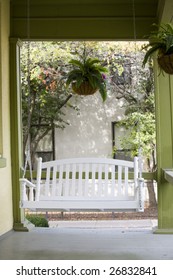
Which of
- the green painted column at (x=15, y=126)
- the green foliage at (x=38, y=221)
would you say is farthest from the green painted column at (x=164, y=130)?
the green painted column at (x=15, y=126)

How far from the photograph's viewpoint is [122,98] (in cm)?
468

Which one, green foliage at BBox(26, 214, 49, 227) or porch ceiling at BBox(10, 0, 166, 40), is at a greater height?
porch ceiling at BBox(10, 0, 166, 40)

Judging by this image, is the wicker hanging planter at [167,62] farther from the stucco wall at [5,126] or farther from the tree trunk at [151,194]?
the stucco wall at [5,126]

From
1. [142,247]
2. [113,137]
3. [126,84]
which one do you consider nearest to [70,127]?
[113,137]

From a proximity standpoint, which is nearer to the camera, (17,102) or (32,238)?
(32,238)

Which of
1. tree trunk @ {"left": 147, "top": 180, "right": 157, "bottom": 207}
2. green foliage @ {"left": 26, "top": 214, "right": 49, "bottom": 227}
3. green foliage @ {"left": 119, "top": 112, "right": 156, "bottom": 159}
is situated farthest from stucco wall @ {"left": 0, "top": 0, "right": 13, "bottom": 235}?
tree trunk @ {"left": 147, "top": 180, "right": 157, "bottom": 207}

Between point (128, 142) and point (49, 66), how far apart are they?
124 cm

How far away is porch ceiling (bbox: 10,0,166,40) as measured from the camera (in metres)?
4.62

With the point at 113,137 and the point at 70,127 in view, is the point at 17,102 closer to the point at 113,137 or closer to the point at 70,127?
the point at 70,127

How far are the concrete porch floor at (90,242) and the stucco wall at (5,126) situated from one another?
0.22m

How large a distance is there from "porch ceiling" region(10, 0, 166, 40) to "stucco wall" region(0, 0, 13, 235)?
21 centimetres

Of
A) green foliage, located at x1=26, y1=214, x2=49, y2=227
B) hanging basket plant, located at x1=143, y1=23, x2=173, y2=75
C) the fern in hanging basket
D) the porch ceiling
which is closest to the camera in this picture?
hanging basket plant, located at x1=143, y1=23, x2=173, y2=75

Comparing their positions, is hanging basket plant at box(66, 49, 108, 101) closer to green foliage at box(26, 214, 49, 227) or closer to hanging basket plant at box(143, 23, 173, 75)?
hanging basket plant at box(143, 23, 173, 75)

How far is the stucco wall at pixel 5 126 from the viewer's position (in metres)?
4.32
